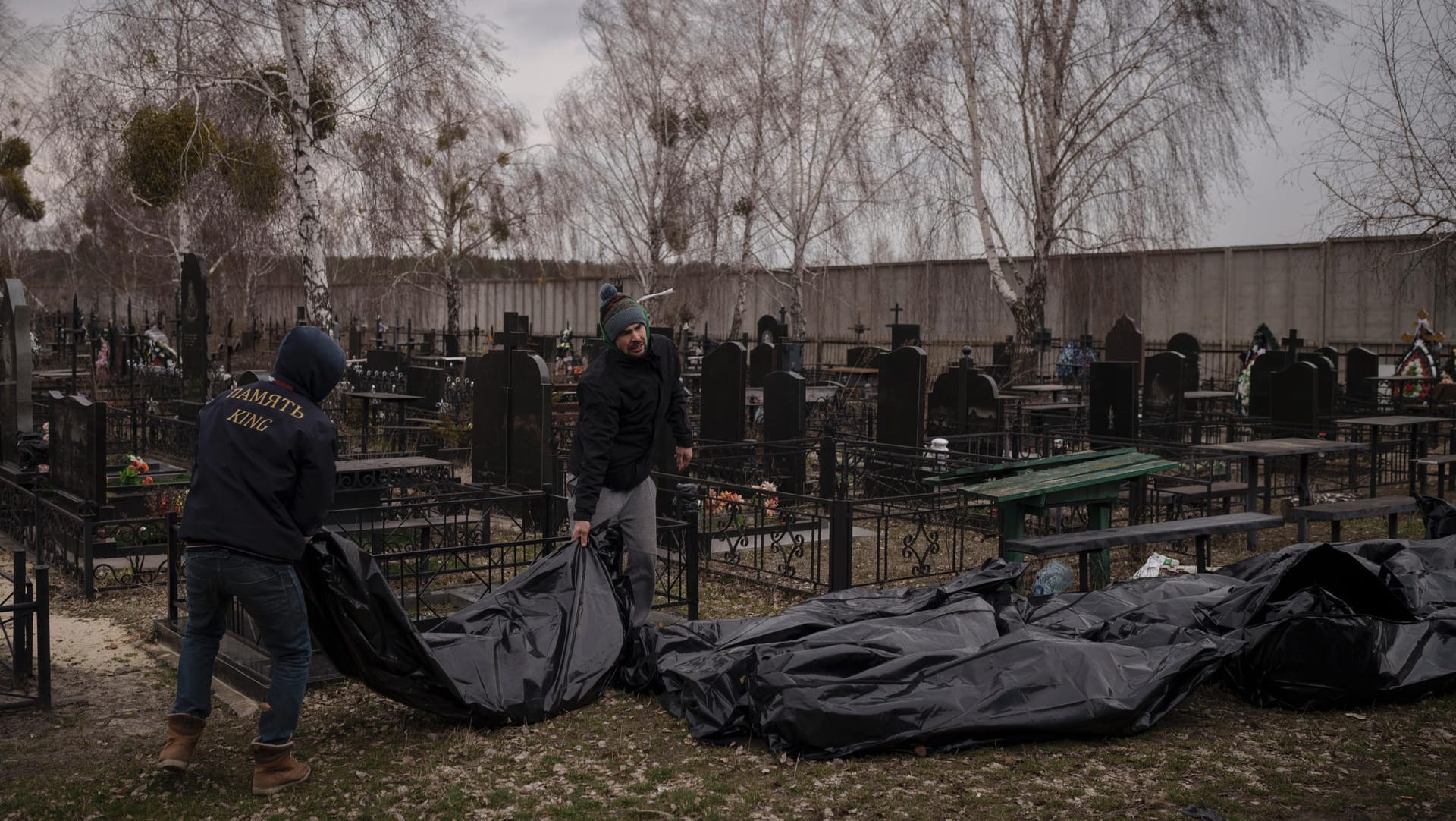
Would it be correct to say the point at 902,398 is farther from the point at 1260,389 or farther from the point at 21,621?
the point at 21,621

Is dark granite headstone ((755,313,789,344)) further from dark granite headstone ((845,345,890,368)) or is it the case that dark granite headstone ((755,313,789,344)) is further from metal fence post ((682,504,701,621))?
metal fence post ((682,504,701,621))

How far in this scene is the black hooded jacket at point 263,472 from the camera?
440cm

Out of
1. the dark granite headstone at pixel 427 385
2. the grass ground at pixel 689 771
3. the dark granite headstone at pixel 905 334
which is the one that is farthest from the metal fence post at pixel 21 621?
the dark granite headstone at pixel 905 334

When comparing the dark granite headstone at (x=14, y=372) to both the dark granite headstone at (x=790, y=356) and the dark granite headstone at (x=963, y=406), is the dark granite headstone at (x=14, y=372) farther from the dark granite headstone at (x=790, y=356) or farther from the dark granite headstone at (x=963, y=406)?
the dark granite headstone at (x=790, y=356)

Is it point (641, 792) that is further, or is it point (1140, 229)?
point (1140, 229)

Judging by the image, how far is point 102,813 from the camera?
14.5 feet

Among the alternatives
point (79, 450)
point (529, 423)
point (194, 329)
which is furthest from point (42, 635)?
point (194, 329)

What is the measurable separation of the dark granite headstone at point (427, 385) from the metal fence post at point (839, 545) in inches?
394

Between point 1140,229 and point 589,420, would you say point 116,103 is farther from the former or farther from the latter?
point 1140,229

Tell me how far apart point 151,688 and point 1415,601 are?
6376mm

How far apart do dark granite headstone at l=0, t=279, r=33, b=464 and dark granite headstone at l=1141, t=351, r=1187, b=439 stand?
38.6 feet

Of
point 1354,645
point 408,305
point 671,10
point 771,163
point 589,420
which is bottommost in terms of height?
point 1354,645

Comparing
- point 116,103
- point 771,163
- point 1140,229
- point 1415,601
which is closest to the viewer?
point 1415,601

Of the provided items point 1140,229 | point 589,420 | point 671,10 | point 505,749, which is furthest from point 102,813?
point 671,10
